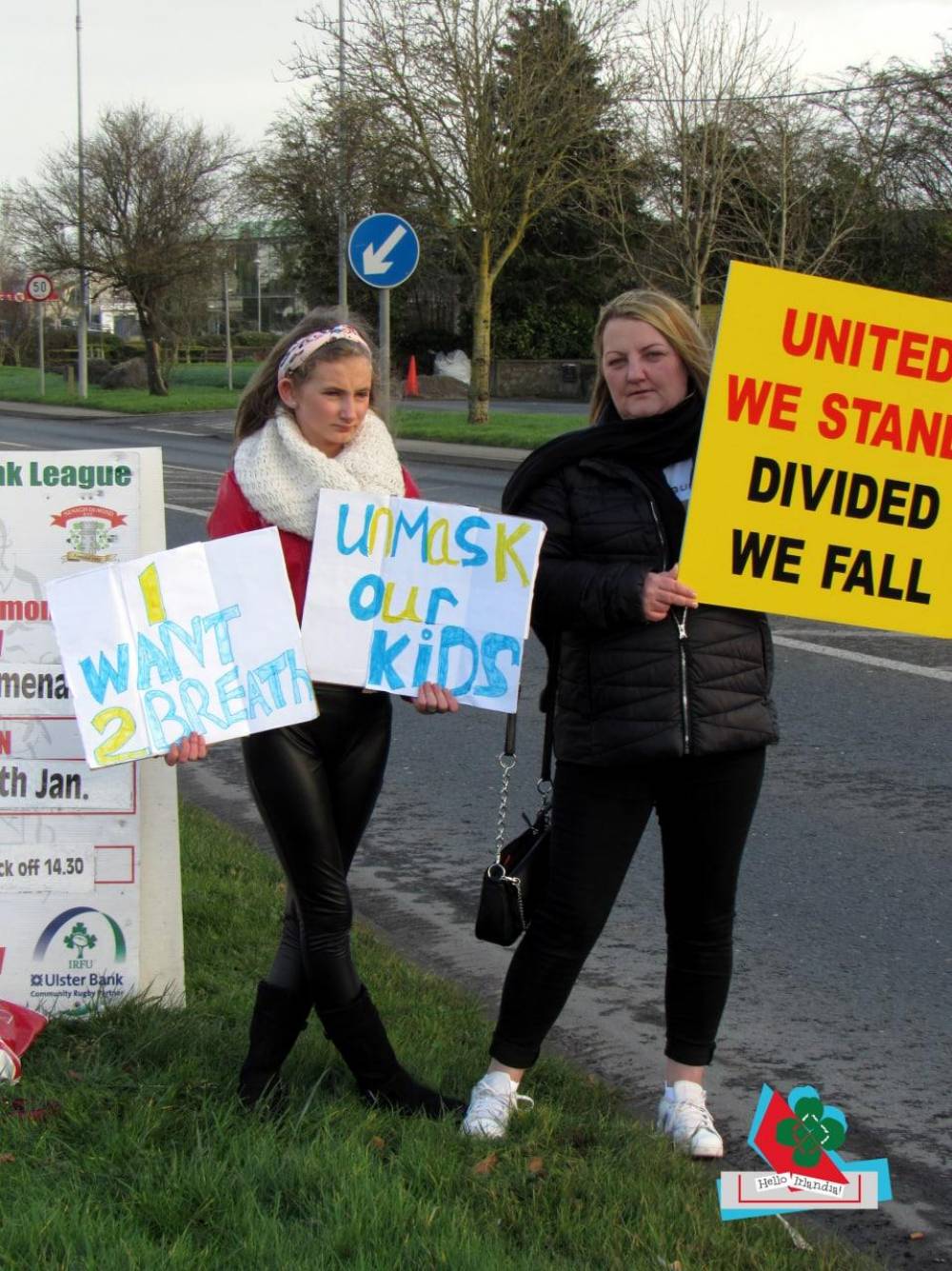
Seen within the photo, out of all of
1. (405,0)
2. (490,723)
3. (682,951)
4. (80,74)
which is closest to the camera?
(682,951)

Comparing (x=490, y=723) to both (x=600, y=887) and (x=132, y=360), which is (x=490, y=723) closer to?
(x=600, y=887)

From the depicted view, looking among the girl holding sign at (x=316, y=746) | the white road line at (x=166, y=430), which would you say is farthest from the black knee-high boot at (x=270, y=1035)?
the white road line at (x=166, y=430)

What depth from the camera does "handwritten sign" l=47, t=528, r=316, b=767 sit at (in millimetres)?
3314

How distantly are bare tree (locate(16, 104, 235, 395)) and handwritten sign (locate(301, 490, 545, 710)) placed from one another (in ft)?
134

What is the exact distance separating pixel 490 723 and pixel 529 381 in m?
36.2

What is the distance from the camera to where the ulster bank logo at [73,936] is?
4.00m

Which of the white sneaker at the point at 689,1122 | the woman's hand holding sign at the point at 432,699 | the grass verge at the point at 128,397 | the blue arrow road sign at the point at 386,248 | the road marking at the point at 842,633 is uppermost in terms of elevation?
the blue arrow road sign at the point at 386,248

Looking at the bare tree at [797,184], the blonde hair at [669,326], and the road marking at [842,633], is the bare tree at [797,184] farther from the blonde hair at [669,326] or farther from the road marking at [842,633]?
the blonde hair at [669,326]

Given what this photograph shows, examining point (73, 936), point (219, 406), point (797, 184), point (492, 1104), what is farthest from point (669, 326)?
point (219, 406)

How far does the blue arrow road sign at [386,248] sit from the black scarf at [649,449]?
15868mm

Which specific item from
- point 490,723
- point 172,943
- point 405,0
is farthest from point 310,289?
point 172,943

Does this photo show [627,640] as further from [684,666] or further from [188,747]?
[188,747]

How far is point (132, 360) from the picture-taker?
4850cm

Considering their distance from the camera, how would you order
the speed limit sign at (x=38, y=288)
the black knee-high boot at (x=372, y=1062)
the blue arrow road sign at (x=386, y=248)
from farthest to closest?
the speed limit sign at (x=38, y=288)
the blue arrow road sign at (x=386, y=248)
the black knee-high boot at (x=372, y=1062)
